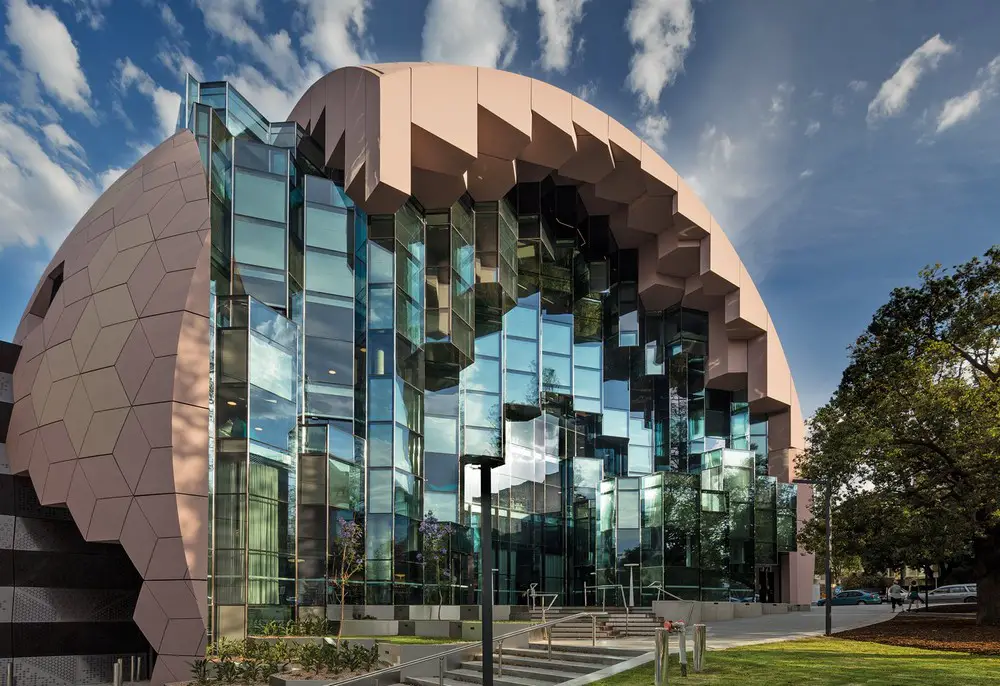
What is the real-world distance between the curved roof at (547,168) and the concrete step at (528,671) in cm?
1277

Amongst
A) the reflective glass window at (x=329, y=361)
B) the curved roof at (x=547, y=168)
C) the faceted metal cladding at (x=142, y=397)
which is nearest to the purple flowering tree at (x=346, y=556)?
the reflective glass window at (x=329, y=361)

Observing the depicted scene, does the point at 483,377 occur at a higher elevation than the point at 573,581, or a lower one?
higher

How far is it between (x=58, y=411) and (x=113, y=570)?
495 cm

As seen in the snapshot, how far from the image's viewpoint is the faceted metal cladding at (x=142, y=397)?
67.7 feet

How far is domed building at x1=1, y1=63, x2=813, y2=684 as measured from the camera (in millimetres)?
21734

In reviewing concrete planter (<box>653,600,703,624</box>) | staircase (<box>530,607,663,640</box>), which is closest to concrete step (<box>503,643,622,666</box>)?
staircase (<box>530,607,663,640</box>)

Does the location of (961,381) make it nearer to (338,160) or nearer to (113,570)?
(338,160)

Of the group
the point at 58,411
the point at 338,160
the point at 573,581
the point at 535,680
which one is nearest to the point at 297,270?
the point at 338,160

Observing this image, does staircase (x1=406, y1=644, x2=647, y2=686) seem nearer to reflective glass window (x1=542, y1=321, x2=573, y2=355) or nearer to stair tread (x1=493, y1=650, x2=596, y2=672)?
stair tread (x1=493, y1=650, x2=596, y2=672)

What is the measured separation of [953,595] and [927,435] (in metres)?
24.8

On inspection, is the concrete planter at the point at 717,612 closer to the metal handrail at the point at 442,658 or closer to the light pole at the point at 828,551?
the light pole at the point at 828,551

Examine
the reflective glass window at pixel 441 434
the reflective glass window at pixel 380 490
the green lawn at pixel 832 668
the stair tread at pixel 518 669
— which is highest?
the reflective glass window at pixel 441 434

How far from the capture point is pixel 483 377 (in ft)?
104

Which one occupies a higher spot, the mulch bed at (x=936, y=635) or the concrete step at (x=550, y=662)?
the concrete step at (x=550, y=662)
